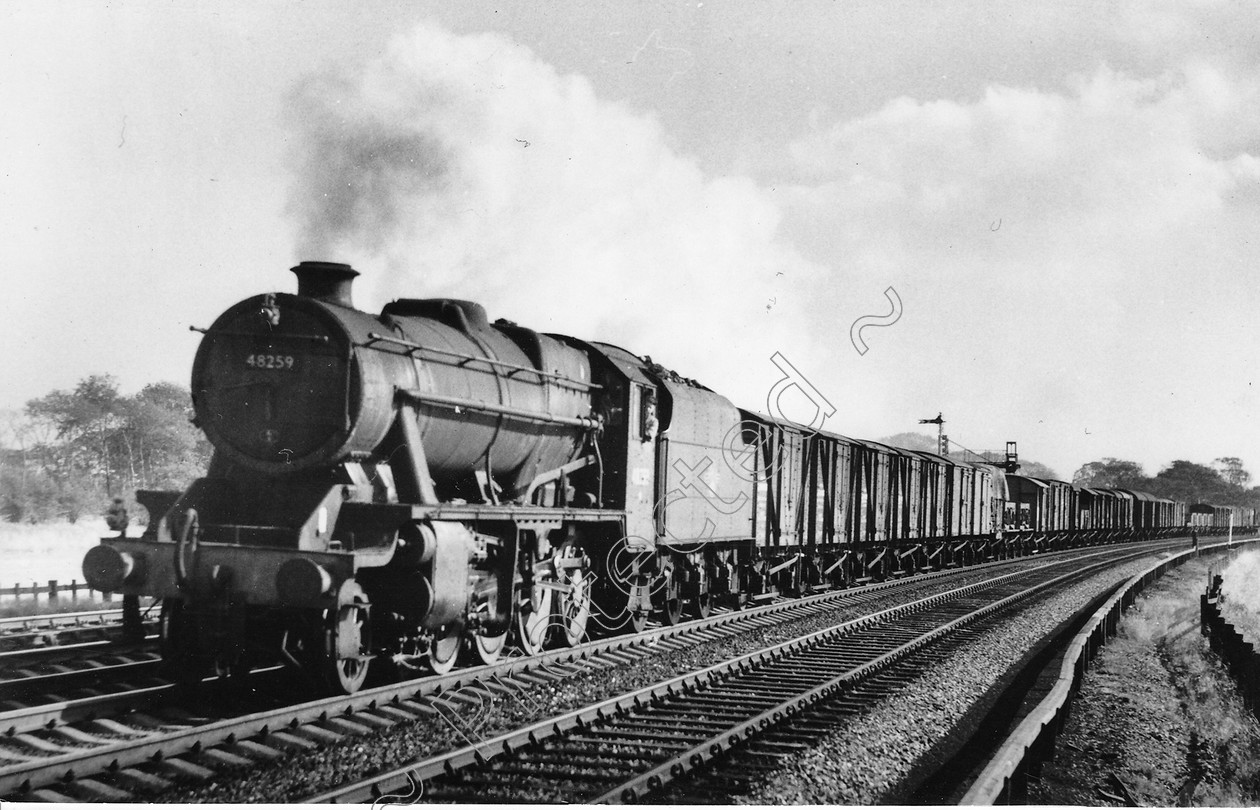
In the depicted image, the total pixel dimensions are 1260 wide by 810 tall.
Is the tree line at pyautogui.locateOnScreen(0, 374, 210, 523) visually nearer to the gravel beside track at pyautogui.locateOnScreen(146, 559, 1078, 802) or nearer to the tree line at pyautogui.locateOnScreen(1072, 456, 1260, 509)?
the gravel beside track at pyautogui.locateOnScreen(146, 559, 1078, 802)

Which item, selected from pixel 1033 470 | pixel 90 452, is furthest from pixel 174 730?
pixel 1033 470

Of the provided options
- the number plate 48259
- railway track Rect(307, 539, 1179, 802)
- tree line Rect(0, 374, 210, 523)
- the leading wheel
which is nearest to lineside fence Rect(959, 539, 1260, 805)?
railway track Rect(307, 539, 1179, 802)

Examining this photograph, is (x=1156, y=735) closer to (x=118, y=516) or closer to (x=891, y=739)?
(x=891, y=739)

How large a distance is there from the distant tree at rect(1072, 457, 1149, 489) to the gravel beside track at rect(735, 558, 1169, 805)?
76787 millimetres

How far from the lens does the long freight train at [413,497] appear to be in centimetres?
730

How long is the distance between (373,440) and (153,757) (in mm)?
2826

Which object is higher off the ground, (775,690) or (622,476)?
(622,476)

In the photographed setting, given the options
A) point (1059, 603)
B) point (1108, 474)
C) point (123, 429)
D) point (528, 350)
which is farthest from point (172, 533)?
point (1108, 474)

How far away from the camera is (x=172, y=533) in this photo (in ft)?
25.7

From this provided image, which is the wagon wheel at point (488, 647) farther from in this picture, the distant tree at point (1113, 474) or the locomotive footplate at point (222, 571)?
the distant tree at point (1113, 474)

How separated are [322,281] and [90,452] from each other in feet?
62.7

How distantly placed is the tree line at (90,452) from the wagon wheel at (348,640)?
1455 centimetres

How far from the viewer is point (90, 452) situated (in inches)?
931

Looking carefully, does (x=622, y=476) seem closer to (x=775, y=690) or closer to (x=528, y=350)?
(x=528, y=350)
